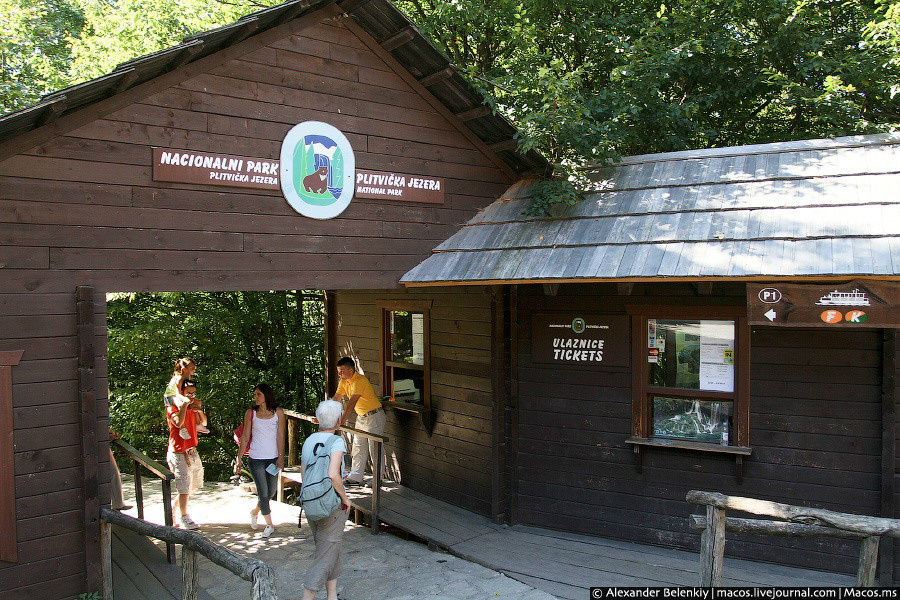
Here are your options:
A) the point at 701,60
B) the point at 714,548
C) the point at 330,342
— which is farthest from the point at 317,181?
the point at 701,60

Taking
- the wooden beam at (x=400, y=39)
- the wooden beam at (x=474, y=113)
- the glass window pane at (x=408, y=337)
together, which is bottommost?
the glass window pane at (x=408, y=337)

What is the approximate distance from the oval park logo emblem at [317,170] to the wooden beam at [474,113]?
1.44m

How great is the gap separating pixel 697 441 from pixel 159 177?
5.59 metres

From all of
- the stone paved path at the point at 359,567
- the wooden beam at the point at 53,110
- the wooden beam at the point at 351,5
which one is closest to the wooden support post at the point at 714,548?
the stone paved path at the point at 359,567

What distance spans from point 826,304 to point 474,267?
3.25 metres

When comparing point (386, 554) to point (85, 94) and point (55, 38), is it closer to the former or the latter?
point (85, 94)

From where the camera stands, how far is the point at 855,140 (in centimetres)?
721

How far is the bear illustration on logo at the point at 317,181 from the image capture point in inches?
A: 272

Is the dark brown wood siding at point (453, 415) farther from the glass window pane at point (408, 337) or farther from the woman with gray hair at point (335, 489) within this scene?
the woman with gray hair at point (335, 489)

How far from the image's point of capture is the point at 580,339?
764 centimetres

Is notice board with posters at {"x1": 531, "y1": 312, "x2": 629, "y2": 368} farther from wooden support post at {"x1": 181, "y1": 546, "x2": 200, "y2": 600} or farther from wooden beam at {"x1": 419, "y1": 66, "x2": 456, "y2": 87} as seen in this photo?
wooden support post at {"x1": 181, "y1": 546, "x2": 200, "y2": 600}

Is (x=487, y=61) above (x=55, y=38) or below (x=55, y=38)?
below

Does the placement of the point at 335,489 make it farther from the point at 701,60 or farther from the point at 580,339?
the point at 701,60

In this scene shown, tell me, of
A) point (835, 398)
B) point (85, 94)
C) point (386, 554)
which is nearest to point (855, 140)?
point (835, 398)
